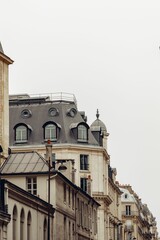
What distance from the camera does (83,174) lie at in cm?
11488

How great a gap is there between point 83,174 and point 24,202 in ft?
162

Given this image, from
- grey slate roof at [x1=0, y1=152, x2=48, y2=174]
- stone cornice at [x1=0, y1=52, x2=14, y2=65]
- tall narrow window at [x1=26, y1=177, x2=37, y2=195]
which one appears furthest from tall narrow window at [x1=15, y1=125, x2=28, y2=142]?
tall narrow window at [x1=26, y1=177, x2=37, y2=195]

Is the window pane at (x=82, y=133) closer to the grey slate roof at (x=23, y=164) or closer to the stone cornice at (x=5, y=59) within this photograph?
the stone cornice at (x=5, y=59)

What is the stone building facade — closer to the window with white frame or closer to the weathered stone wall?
the weathered stone wall

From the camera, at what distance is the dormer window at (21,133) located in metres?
114

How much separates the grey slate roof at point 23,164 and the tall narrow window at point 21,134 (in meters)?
33.9

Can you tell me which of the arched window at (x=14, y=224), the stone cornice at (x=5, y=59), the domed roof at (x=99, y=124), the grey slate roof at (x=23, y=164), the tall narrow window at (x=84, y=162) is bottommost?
the arched window at (x=14, y=224)

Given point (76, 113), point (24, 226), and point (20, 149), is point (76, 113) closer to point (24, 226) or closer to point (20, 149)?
point (20, 149)

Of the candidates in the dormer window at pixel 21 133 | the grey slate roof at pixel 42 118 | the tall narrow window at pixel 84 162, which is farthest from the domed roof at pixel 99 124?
the dormer window at pixel 21 133

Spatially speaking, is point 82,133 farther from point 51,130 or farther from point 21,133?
point 21,133

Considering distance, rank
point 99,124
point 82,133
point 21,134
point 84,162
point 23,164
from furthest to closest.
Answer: point 99,124
point 84,162
point 82,133
point 21,134
point 23,164

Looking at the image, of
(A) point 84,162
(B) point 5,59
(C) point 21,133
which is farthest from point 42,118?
(B) point 5,59

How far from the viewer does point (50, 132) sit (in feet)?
374

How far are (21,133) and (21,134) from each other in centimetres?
12
